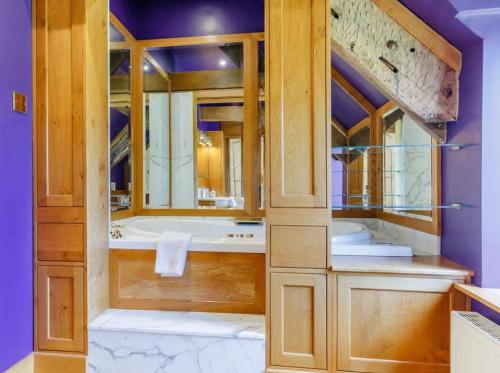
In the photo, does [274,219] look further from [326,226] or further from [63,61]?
[63,61]

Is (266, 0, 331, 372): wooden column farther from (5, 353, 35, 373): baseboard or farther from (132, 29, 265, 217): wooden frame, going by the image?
(5, 353, 35, 373): baseboard

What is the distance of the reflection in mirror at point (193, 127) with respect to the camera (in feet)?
9.53

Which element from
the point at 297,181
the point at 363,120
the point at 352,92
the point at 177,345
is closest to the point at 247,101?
the point at 352,92

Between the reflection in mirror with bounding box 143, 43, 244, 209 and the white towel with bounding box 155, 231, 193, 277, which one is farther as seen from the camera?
the reflection in mirror with bounding box 143, 43, 244, 209

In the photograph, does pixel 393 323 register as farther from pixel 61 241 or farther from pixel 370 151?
pixel 61 241

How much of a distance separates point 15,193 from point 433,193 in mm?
2520

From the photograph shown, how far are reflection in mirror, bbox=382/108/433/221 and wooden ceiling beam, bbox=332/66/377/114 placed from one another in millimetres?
173

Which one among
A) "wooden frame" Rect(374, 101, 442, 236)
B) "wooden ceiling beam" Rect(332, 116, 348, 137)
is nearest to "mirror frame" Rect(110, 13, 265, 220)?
"wooden ceiling beam" Rect(332, 116, 348, 137)

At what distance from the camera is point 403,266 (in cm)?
175

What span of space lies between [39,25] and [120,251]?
151 centimetres

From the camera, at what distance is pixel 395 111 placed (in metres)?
2.35

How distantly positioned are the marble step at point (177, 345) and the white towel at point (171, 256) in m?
0.30

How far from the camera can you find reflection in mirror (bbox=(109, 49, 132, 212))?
2.76 m

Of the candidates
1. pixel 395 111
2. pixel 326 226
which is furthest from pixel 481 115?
pixel 326 226
